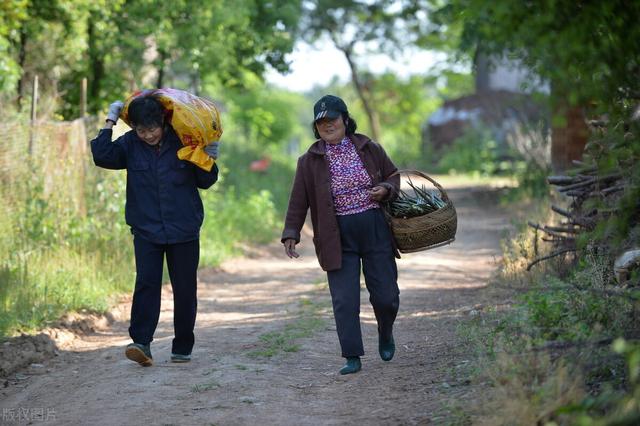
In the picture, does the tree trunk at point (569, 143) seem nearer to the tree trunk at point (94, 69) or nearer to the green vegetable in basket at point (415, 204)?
the tree trunk at point (94, 69)

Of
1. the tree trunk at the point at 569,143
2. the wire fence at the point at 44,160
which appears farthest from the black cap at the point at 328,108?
the tree trunk at the point at 569,143

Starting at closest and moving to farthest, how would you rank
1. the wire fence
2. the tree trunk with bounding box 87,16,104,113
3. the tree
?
the tree
the wire fence
the tree trunk with bounding box 87,16,104,113

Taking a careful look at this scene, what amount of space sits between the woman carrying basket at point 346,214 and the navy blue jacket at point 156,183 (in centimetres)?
77

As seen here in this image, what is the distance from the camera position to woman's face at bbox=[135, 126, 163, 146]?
7016mm

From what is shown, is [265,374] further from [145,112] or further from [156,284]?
[145,112]

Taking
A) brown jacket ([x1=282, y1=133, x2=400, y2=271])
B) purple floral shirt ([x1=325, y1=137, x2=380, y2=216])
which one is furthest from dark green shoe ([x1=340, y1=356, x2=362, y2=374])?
purple floral shirt ([x1=325, y1=137, x2=380, y2=216])

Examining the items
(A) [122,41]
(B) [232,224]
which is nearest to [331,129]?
(A) [122,41]

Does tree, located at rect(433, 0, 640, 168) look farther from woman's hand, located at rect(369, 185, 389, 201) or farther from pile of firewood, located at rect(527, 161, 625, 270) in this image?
pile of firewood, located at rect(527, 161, 625, 270)

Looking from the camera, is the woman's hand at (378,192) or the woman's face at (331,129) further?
the woman's face at (331,129)

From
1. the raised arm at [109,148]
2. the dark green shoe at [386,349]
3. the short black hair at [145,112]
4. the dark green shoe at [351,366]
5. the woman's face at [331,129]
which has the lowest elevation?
the dark green shoe at [351,366]

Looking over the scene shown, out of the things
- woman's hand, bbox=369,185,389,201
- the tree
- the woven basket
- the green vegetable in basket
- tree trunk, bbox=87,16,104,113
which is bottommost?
the woven basket

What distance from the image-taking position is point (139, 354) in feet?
23.1

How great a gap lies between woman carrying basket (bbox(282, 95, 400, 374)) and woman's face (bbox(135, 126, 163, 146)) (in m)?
1.02

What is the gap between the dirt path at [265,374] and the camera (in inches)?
230
